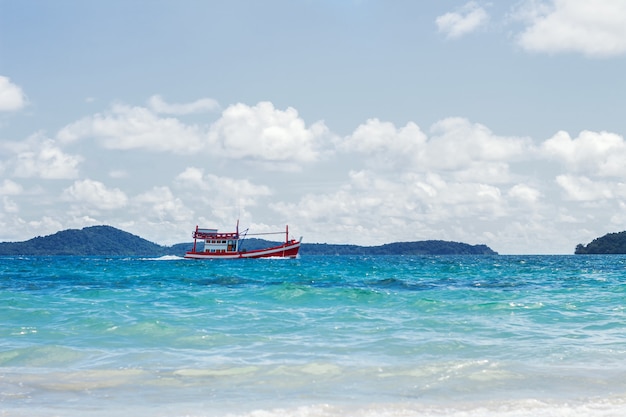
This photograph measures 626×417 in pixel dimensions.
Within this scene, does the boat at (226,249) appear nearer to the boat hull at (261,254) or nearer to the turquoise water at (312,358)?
the boat hull at (261,254)

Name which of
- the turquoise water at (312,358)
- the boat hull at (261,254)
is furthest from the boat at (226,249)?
the turquoise water at (312,358)

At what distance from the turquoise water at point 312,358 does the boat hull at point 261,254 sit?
77.9 metres

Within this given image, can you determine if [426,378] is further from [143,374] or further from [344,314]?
[344,314]

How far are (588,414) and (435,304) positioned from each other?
1572 cm

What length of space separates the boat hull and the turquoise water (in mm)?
77917

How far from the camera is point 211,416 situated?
9570mm

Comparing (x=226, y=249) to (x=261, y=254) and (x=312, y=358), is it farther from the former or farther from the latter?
(x=312, y=358)

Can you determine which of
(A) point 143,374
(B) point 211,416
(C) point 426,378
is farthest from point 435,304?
(B) point 211,416

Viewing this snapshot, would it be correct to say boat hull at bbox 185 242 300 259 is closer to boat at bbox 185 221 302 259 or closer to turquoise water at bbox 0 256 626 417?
boat at bbox 185 221 302 259

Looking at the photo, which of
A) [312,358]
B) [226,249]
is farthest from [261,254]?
[312,358]

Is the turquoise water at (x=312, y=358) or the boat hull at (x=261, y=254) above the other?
the boat hull at (x=261, y=254)

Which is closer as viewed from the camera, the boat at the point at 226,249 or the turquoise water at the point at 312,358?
the turquoise water at the point at 312,358

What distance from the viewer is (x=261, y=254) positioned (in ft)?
354

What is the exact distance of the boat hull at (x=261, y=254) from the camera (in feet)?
342
